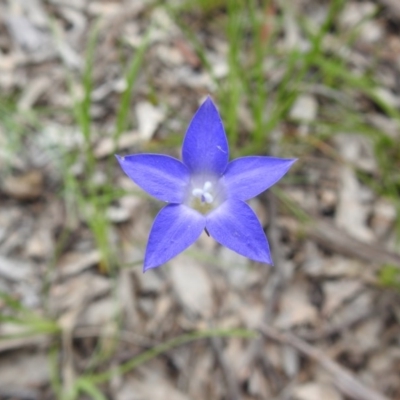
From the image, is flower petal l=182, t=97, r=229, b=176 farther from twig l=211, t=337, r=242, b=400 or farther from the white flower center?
twig l=211, t=337, r=242, b=400

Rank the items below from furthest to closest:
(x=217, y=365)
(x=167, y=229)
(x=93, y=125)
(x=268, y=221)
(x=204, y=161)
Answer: (x=93, y=125), (x=268, y=221), (x=217, y=365), (x=204, y=161), (x=167, y=229)

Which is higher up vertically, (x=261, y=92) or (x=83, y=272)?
(x=261, y=92)

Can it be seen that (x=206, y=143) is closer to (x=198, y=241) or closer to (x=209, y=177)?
(x=209, y=177)

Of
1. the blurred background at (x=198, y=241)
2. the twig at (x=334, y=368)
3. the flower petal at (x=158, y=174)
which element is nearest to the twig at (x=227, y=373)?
the blurred background at (x=198, y=241)

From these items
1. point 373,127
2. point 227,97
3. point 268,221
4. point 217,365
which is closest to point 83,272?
point 217,365

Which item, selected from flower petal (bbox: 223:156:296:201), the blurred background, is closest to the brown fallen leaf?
the blurred background

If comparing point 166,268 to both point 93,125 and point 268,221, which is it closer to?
point 268,221

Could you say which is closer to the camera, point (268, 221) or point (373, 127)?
point (268, 221)

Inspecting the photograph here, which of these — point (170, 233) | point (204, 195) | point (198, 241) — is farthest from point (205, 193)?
point (198, 241)

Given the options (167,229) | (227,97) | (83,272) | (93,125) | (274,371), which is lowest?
(274,371)
